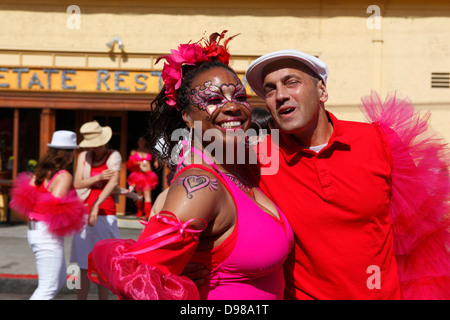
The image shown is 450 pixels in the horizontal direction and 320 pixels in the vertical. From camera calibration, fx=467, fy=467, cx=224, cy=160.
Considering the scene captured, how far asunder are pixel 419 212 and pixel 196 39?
8472mm

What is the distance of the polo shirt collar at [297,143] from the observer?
240cm

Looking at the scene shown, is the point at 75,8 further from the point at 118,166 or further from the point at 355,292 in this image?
the point at 355,292

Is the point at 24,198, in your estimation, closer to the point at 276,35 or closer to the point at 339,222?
the point at 339,222

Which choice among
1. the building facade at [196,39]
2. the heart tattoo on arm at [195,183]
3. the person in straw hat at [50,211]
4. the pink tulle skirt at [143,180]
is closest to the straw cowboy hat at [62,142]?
the person in straw hat at [50,211]

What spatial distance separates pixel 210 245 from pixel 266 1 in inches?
367

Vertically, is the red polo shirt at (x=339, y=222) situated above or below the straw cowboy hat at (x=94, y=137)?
below

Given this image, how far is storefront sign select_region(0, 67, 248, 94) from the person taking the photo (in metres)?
10.3

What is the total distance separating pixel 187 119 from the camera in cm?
229

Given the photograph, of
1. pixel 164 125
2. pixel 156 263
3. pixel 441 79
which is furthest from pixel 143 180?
pixel 156 263

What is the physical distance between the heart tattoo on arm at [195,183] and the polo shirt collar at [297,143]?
653mm

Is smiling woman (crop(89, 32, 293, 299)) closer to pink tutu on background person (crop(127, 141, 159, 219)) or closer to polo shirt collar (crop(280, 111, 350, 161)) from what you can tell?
polo shirt collar (crop(280, 111, 350, 161))

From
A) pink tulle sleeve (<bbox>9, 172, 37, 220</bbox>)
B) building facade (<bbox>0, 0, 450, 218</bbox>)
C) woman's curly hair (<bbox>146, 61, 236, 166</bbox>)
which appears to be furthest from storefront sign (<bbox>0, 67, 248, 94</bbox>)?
woman's curly hair (<bbox>146, 61, 236, 166</bbox>)

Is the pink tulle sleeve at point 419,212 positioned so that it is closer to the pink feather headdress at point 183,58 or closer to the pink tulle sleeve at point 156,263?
the pink feather headdress at point 183,58
